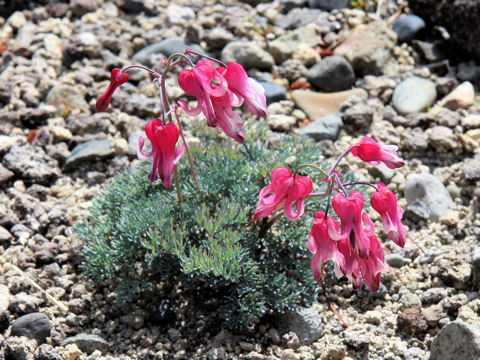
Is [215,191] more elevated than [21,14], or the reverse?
[215,191]

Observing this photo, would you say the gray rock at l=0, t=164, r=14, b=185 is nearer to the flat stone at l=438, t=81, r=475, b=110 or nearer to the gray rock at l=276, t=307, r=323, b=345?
the gray rock at l=276, t=307, r=323, b=345

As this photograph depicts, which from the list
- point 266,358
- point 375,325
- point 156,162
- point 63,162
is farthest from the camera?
point 63,162

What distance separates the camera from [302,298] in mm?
3701

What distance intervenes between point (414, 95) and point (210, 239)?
8.39 ft

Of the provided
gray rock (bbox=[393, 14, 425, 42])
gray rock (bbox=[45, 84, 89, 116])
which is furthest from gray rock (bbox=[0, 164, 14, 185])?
gray rock (bbox=[393, 14, 425, 42])

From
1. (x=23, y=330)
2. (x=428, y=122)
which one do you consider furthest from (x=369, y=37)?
(x=23, y=330)

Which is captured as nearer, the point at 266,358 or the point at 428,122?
the point at 266,358

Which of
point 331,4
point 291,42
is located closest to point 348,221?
point 291,42

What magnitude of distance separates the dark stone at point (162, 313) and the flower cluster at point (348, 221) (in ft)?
3.00

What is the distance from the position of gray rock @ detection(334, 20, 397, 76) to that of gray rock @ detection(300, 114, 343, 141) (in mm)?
830

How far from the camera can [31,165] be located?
4629mm

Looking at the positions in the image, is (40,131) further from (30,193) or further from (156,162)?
(156,162)

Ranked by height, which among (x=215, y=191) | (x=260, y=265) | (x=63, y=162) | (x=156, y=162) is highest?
(x=156, y=162)

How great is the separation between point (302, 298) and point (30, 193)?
195 cm
